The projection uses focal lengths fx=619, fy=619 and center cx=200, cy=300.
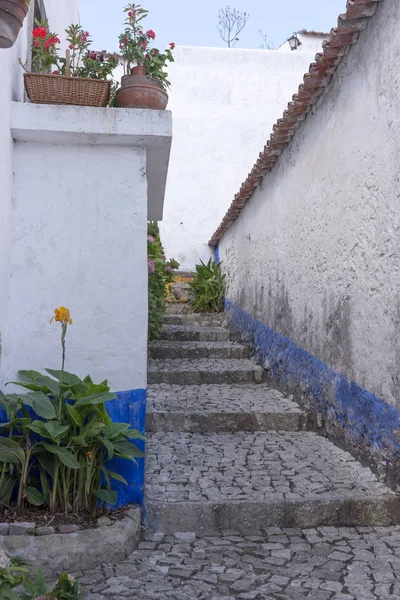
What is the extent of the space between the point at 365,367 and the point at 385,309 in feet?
1.61

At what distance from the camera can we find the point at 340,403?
15.0ft

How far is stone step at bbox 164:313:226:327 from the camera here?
9.74 meters

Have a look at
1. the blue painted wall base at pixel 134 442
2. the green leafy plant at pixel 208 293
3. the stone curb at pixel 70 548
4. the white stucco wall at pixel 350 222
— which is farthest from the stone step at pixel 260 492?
the green leafy plant at pixel 208 293

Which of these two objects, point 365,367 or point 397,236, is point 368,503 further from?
point 397,236

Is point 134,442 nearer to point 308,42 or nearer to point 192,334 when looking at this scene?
point 192,334

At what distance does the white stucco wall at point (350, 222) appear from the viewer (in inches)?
148

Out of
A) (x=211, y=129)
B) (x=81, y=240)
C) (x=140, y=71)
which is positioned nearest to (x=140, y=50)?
(x=140, y=71)

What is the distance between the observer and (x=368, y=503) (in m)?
3.54

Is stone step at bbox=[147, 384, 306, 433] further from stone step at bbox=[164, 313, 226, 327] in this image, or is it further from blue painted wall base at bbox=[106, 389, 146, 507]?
stone step at bbox=[164, 313, 226, 327]

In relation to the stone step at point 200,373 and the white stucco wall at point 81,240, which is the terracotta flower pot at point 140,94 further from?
the stone step at point 200,373

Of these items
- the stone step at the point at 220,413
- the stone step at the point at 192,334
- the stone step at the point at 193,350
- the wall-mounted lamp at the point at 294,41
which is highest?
the wall-mounted lamp at the point at 294,41

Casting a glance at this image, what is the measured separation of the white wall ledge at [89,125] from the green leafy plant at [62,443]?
1.03 metres

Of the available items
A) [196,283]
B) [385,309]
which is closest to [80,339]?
[385,309]

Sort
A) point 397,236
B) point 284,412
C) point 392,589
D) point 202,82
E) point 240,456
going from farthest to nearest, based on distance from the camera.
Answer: point 202,82
point 284,412
point 240,456
point 397,236
point 392,589
